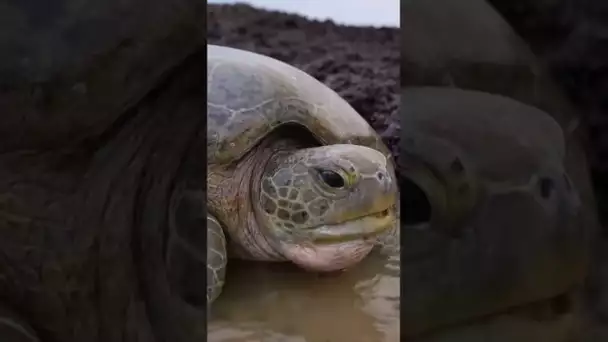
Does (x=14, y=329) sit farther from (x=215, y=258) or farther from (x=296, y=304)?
(x=296, y=304)

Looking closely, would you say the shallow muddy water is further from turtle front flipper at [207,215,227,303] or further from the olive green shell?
the olive green shell

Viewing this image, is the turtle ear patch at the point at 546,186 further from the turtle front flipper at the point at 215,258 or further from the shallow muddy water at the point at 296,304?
the turtle front flipper at the point at 215,258

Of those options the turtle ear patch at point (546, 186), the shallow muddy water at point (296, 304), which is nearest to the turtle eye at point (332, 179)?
the shallow muddy water at point (296, 304)

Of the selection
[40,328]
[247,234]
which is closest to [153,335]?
[40,328]

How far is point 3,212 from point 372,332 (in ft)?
1.96

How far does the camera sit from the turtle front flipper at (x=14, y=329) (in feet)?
2.26

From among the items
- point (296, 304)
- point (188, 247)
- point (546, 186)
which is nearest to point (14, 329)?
point (188, 247)

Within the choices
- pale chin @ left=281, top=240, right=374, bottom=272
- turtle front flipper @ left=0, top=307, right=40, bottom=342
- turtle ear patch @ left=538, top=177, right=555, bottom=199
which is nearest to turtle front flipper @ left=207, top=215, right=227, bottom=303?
pale chin @ left=281, top=240, right=374, bottom=272

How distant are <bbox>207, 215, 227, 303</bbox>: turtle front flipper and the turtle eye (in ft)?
0.66

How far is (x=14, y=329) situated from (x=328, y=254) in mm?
474

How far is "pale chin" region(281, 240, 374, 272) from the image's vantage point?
890 millimetres

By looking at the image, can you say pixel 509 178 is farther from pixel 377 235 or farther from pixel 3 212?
pixel 3 212

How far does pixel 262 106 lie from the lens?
35.4 inches

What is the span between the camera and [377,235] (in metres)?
0.88
